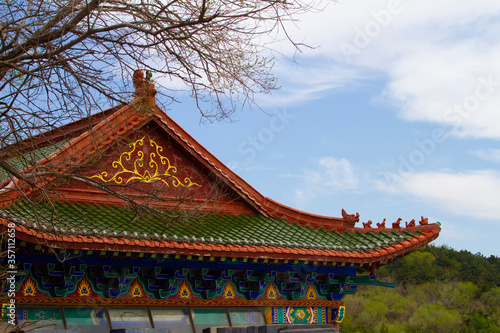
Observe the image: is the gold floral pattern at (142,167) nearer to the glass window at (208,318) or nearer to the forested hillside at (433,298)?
the glass window at (208,318)

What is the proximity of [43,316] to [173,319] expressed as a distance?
1869 mm

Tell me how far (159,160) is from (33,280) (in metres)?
3.02

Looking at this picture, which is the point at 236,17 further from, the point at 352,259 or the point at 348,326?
the point at 348,326

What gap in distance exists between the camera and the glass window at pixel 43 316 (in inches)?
309

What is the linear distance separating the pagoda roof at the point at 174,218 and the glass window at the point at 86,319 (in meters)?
1.19

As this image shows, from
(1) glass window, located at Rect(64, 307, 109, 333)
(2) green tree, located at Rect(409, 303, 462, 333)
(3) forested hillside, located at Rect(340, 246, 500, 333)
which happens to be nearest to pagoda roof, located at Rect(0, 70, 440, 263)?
(1) glass window, located at Rect(64, 307, 109, 333)

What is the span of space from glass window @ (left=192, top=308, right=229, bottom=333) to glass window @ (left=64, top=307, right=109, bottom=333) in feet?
4.62

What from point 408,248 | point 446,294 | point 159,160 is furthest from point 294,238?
point 446,294

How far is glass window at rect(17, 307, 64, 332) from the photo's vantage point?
25.8 ft

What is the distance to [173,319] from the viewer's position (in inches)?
354

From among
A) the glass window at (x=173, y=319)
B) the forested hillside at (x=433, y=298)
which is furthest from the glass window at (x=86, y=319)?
the forested hillside at (x=433, y=298)

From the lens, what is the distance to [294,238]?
9.82m

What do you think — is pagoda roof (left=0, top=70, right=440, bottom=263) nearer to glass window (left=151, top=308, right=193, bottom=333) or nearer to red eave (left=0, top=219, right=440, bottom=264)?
red eave (left=0, top=219, right=440, bottom=264)

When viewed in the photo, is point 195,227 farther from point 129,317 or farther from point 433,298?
point 433,298
